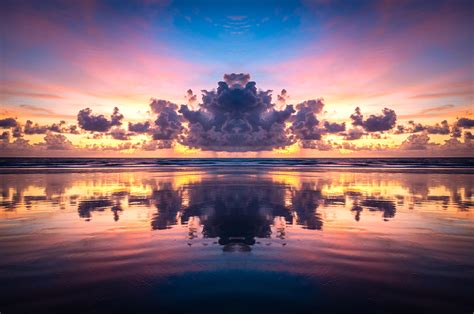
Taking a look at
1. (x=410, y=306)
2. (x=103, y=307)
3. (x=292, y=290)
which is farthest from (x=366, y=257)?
(x=103, y=307)

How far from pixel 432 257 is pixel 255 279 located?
5676 mm

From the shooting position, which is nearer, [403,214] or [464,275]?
[464,275]

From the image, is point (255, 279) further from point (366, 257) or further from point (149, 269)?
point (366, 257)

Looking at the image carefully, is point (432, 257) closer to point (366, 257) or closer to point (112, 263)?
point (366, 257)

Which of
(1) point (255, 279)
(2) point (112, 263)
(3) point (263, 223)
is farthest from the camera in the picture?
(3) point (263, 223)

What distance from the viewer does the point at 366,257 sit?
8.59m

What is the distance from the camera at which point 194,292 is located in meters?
6.20

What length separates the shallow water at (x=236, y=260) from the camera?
5863 mm

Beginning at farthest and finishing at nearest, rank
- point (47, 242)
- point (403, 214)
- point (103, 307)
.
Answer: point (403, 214) < point (47, 242) < point (103, 307)

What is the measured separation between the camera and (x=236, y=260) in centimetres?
823

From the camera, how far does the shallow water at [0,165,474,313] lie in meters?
5.86

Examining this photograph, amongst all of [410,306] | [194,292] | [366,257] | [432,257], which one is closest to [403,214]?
[432,257]

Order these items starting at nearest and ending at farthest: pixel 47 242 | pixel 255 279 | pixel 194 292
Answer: pixel 194 292 → pixel 255 279 → pixel 47 242

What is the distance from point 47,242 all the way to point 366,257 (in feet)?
35.3
